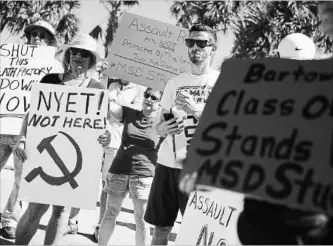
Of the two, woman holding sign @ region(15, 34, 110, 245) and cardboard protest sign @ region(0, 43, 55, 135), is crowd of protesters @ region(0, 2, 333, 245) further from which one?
cardboard protest sign @ region(0, 43, 55, 135)

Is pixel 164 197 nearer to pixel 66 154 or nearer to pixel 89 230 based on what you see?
pixel 66 154

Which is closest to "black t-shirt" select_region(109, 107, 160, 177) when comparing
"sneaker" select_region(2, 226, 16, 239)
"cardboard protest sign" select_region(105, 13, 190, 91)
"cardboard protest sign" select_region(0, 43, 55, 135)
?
"cardboard protest sign" select_region(105, 13, 190, 91)

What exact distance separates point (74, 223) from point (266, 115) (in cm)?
324

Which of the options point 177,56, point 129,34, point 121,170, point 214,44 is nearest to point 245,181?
point 214,44

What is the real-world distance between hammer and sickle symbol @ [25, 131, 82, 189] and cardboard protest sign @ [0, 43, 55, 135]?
1.08m

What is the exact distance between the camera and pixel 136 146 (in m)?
3.88

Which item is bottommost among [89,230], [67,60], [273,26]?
[89,230]

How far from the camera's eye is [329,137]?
1.49 metres

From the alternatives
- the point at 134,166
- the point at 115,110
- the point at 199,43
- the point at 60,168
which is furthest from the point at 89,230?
the point at 199,43

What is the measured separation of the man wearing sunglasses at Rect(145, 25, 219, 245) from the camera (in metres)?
3.05

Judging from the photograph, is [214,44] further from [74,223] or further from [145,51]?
[74,223]

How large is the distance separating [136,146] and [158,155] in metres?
0.70

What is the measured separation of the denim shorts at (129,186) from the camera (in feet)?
12.2

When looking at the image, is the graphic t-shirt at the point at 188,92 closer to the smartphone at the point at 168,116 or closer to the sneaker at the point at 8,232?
the smartphone at the point at 168,116
